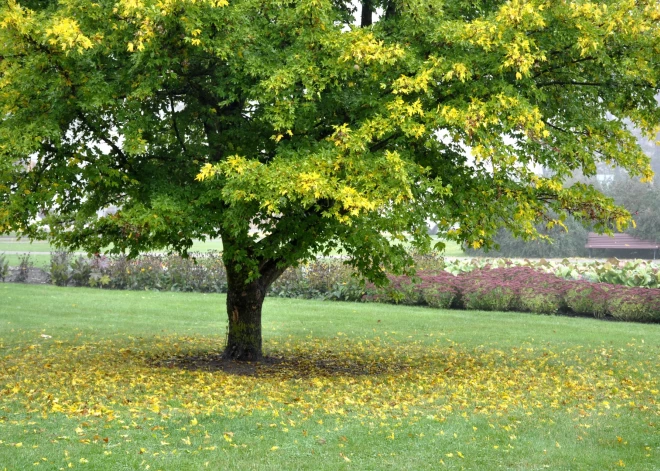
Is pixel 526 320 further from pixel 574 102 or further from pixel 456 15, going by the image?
pixel 456 15

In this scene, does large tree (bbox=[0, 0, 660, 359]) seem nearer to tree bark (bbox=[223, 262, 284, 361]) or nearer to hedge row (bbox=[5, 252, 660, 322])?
tree bark (bbox=[223, 262, 284, 361])

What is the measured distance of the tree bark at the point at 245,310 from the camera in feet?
35.3

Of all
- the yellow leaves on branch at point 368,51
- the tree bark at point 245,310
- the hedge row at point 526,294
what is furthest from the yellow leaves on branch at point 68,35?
the hedge row at point 526,294

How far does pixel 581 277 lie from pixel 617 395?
37.4 feet

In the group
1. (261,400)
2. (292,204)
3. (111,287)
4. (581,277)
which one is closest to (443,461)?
(261,400)

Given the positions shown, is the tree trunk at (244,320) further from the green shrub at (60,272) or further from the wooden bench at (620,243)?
the wooden bench at (620,243)

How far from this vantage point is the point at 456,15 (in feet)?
31.2

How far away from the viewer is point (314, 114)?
9016 millimetres

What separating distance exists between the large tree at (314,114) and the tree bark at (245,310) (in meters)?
0.89

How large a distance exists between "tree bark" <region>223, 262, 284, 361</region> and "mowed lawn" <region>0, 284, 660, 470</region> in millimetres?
342

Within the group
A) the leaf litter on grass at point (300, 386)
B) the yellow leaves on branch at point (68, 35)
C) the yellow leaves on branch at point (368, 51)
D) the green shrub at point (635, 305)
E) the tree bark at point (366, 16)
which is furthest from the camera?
the green shrub at point (635, 305)

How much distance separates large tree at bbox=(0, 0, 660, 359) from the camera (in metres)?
8.16

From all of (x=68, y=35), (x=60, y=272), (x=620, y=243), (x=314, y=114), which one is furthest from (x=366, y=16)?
(x=620, y=243)

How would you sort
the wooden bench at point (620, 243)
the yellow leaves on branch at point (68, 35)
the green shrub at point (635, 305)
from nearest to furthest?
the yellow leaves on branch at point (68, 35) < the green shrub at point (635, 305) < the wooden bench at point (620, 243)
